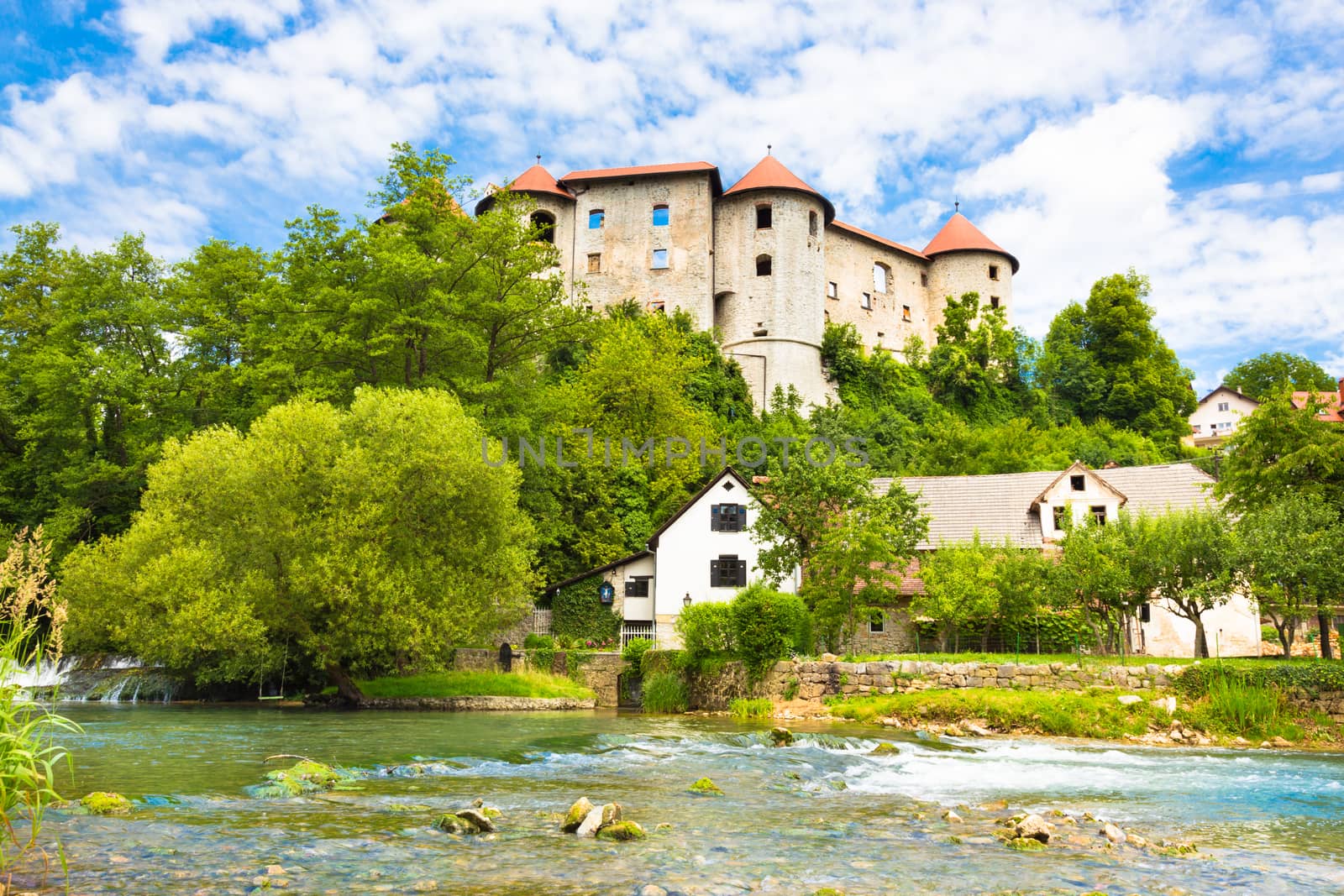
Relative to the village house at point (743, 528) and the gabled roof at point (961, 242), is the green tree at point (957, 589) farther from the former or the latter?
the gabled roof at point (961, 242)

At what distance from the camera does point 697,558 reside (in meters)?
38.0

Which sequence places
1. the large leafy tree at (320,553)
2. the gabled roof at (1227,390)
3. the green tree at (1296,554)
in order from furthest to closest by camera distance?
the gabled roof at (1227,390) < the large leafy tree at (320,553) < the green tree at (1296,554)

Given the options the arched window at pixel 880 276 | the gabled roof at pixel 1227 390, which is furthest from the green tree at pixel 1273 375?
the arched window at pixel 880 276

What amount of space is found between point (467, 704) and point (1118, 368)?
61643mm

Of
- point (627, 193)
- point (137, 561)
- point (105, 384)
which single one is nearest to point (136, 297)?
point (105, 384)

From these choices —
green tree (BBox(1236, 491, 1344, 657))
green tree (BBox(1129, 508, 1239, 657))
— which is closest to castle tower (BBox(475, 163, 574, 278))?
green tree (BBox(1129, 508, 1239, 657))

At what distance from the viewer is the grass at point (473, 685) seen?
94.0ft

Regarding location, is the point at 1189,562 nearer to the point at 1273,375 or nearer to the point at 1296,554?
the point at 1296,554

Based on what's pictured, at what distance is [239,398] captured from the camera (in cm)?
4094

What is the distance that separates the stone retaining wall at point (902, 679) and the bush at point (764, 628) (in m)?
0.44

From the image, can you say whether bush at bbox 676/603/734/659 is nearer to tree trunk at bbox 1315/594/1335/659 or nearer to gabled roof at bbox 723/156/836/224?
tree trunk at bbox 1315/594/1335/659

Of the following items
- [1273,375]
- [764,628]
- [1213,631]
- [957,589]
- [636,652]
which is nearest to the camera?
[764,628]

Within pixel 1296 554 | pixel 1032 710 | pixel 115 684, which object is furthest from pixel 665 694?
pixel 1296 554

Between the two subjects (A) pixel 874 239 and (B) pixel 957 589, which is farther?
(A) pixel 874 239
